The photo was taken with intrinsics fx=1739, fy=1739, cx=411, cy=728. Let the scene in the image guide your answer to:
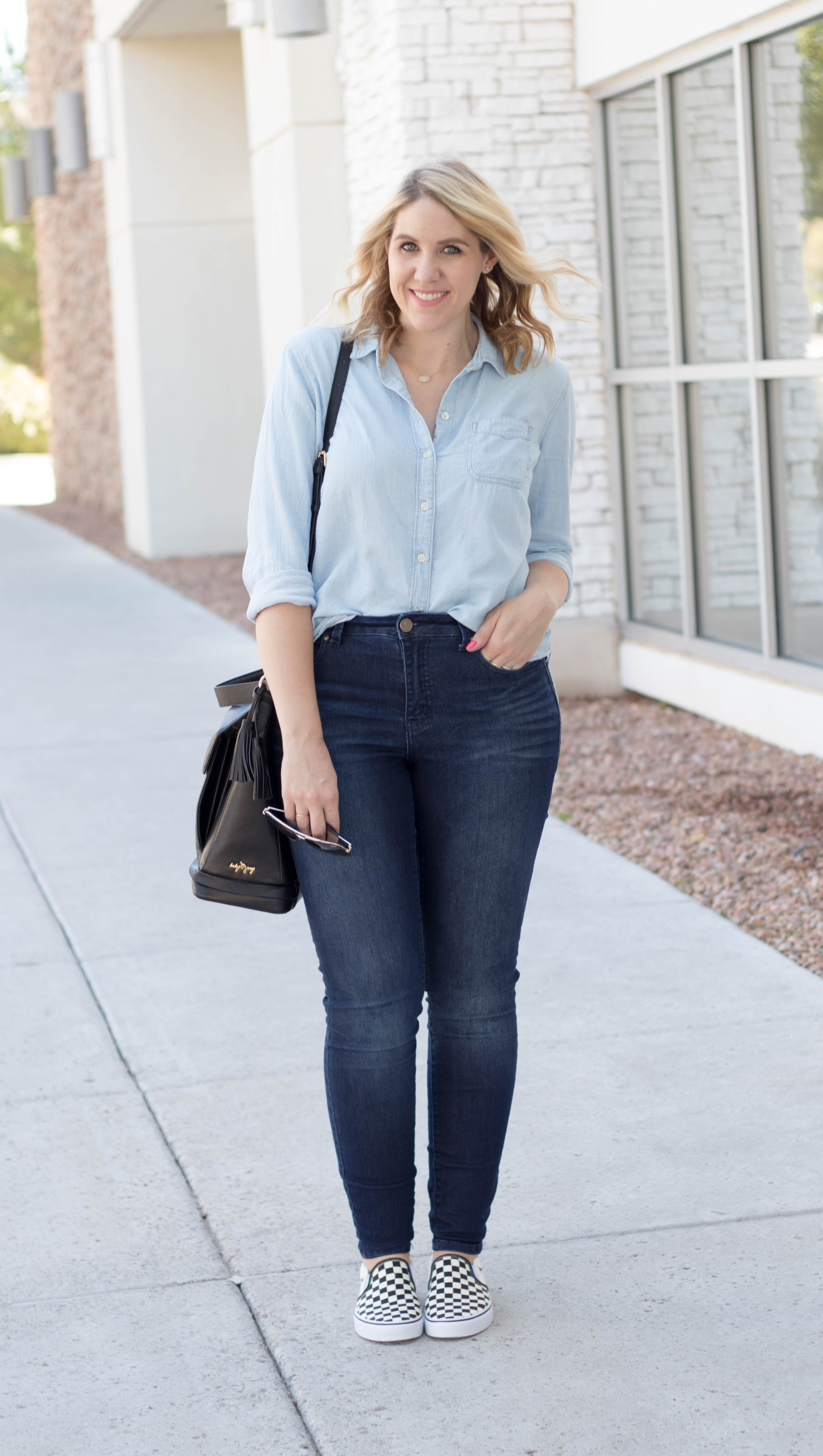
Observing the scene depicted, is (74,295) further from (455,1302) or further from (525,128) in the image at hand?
(455,1302)

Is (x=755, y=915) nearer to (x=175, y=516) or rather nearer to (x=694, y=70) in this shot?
(x=694, y=70)

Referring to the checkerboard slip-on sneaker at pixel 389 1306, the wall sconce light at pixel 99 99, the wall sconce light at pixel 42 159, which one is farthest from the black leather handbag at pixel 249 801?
the wall sconce light at pixel 42 159

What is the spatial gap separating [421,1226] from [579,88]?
6651 millimetres

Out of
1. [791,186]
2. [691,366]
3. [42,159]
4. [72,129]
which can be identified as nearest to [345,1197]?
[791,186]

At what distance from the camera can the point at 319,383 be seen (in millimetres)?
2709

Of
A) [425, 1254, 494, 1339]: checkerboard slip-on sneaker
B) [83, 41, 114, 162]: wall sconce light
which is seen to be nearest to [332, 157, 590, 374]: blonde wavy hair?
[425, 1254, 494, 1339]: checkerboard slip-on sneaker

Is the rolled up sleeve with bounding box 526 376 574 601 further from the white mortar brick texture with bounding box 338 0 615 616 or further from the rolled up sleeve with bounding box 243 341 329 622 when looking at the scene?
the white mortar brick texture with bounding box 338 0 615 616

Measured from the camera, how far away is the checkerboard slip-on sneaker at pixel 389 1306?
9.52 feet

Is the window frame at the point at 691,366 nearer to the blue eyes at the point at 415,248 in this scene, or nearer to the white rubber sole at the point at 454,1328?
the blue eyes at the point at 415,248

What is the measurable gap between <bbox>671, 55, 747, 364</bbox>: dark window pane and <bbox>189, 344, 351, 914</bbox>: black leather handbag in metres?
5.33

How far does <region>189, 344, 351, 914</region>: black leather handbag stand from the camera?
275cm

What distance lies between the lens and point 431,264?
267 cm

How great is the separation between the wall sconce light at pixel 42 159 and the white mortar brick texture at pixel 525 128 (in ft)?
32.8

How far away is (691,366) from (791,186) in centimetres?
112
